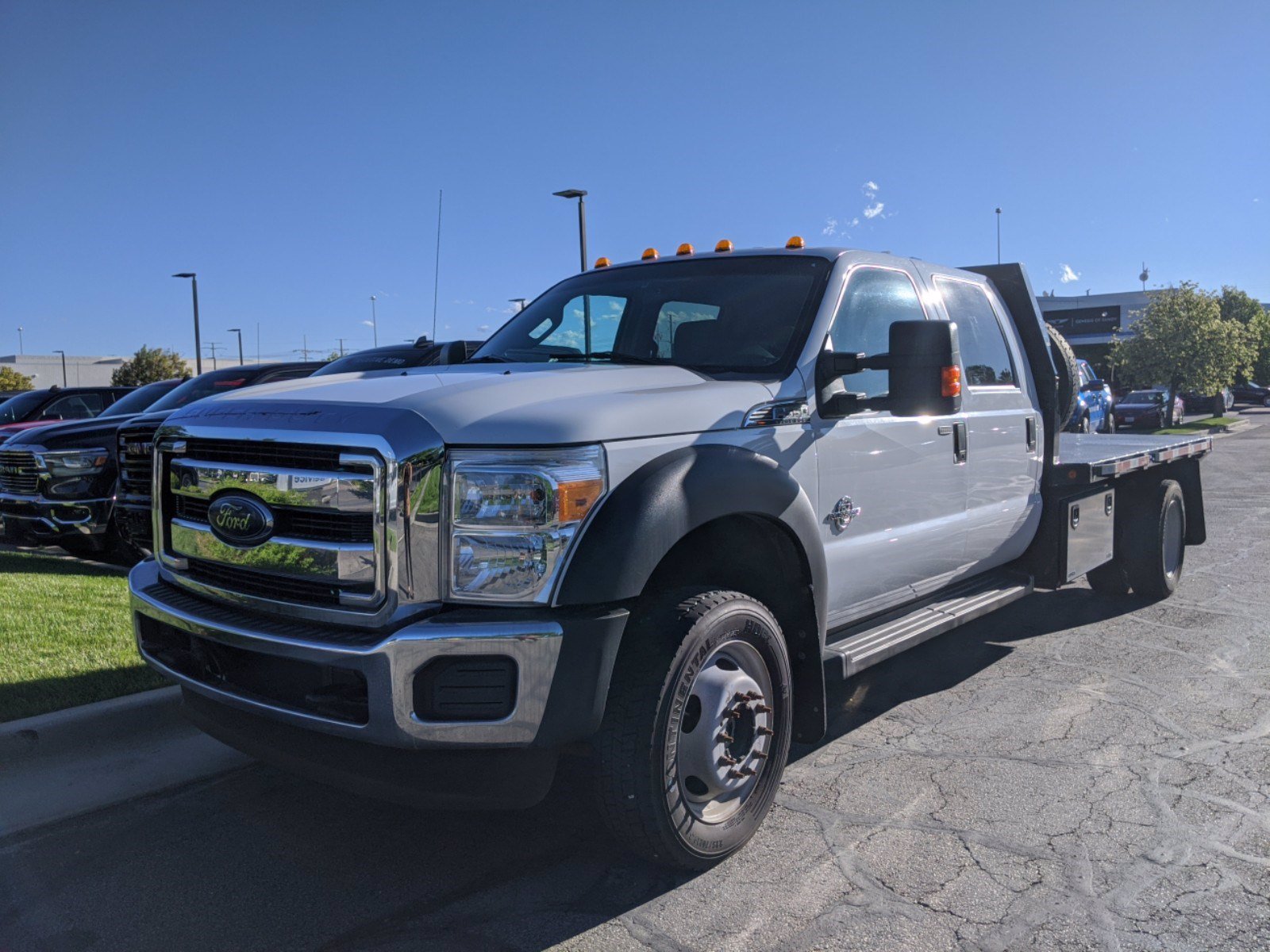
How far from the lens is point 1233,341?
33812 mm

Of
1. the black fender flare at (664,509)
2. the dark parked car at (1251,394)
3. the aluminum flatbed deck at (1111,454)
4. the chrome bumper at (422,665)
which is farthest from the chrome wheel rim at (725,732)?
the dark parked car at (1251,394)

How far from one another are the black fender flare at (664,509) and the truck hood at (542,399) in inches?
5.2

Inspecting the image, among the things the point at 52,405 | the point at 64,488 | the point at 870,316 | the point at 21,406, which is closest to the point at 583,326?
the point at 870,316

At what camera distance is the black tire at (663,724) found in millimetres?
3014

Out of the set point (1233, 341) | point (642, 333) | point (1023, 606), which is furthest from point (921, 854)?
point (1233, 341)

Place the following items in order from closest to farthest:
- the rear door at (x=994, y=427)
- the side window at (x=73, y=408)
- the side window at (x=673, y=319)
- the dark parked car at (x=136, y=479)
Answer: the side window at (x=673, y=319) → the rear door at (x=994, y=427) → the dark parked car at (x=136, y=479) → the side window at (x=73, y=408)

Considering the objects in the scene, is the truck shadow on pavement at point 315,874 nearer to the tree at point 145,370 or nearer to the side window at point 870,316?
the side window at point 870,316

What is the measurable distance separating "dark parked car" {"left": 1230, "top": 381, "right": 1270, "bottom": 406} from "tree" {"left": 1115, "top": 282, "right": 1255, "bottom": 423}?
26.4 metres

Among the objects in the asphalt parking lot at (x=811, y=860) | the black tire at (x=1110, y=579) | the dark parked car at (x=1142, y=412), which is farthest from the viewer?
the dark parked car at (x=1142, y=412)

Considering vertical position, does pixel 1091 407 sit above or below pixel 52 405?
below


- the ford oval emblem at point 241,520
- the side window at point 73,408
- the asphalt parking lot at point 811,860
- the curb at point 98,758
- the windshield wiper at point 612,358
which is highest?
the windshield wiper at point 612,358

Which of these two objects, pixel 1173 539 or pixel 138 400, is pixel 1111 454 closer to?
pixel 1173 539

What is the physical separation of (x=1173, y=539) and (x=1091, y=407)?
15017 millimetres

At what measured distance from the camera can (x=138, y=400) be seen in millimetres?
11250
